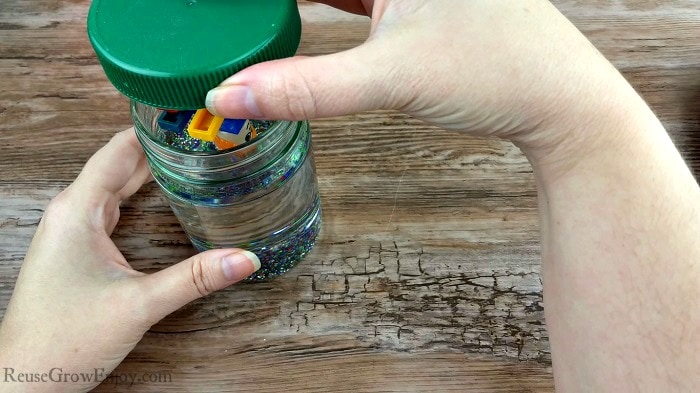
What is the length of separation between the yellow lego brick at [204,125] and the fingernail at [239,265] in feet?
0.48

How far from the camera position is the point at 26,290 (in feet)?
1.84

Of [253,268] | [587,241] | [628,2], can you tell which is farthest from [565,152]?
[628,2]

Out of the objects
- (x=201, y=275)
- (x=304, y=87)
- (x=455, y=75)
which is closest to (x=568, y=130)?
(x=455, y=75)

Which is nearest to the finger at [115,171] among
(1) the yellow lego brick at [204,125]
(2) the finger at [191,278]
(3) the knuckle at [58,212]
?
(3) the knuckle at [58,212]

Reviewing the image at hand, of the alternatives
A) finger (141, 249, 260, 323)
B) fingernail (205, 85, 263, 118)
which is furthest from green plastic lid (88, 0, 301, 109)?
finger (141, 249, 260, 323)

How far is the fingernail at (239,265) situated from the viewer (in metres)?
0.56

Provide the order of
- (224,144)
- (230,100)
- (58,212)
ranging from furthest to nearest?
(58,212), (224,144), (230,100)

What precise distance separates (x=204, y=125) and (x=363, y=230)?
25cm

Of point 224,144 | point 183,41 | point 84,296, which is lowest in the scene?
point 84,296

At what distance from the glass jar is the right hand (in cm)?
12

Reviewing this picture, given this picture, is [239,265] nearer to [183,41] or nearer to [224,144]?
[224,144]

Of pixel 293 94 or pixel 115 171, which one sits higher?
pixel 293 94

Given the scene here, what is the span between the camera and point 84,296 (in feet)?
1.81

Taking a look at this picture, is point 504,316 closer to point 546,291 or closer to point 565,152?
point 546,291
